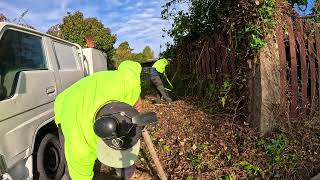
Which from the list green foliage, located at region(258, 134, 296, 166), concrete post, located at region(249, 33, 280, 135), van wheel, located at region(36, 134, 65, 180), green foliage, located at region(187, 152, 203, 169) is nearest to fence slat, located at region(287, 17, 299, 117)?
concrete post, located at region(249, 33, 280, 135)

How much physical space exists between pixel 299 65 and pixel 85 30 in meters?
28.1

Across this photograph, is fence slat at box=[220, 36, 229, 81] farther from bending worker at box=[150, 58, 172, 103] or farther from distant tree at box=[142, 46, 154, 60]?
distant tree at box=[142, 46, 154, 60]

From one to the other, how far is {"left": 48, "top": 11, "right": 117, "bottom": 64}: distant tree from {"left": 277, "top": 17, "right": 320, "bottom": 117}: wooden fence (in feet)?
85.7

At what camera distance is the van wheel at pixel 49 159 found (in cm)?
553

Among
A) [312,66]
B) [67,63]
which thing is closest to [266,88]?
[312,66]

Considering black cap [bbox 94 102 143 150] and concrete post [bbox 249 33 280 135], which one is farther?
concrete post [bbox 249 33 280 135]

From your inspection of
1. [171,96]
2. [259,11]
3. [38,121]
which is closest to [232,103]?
[259,11]

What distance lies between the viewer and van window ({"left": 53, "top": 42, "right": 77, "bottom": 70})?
7275mm

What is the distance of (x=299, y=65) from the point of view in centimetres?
666

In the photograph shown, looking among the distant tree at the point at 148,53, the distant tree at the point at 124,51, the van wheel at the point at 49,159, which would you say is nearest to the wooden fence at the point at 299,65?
the van wheel at the point at 49,159

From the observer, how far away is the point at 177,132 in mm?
6867

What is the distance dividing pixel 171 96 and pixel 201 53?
3257 millimetres

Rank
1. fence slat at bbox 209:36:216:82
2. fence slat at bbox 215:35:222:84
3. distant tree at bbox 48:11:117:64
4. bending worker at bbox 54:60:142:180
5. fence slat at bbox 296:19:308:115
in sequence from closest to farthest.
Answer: bending worker at bbox 54:60:142:180 → fence slat at bbox 296:19:308:115 → fence slat at bbox 215:35:222:84 → fence slat at bbox 209:36:216:82 → distant tree at bbox 48:11:117:64

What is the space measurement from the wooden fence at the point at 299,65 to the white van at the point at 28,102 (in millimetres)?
3374
